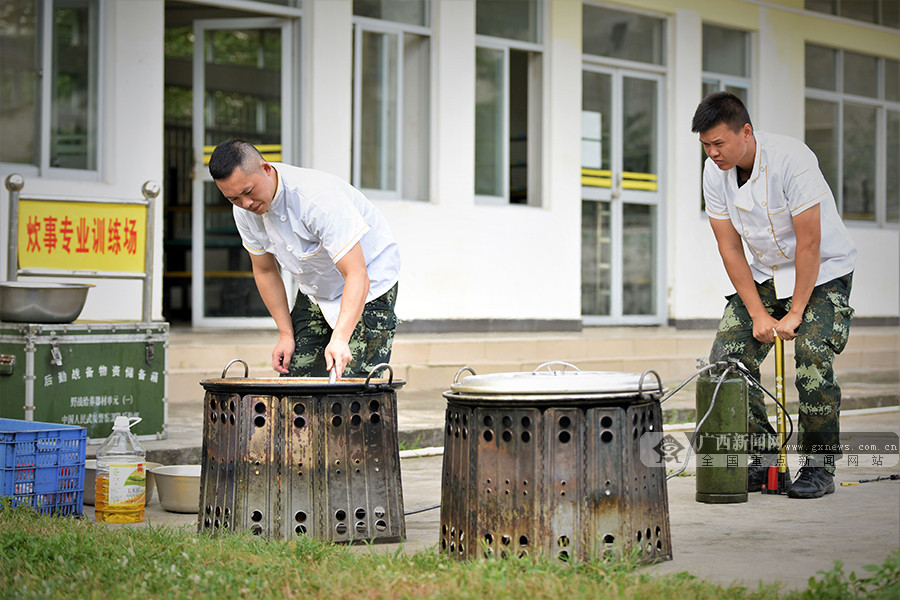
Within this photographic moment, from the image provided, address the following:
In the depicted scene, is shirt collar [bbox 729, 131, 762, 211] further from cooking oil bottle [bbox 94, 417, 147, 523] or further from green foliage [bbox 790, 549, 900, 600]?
cooking oil bottle [bbox 94, 417, 147, 523]

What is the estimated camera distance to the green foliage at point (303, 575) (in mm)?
3428

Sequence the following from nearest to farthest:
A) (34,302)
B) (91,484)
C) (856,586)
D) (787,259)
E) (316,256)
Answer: (856,586), (316,256), (787,259), (91,484), (34,302)

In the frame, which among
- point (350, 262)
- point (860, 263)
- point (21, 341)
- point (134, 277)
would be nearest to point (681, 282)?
point (860, 263)

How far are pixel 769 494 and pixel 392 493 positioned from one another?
210 centimetres

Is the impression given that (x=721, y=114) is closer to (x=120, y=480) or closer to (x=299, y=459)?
(x=299, y=459)

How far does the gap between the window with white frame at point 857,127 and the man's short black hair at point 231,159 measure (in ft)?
45.1

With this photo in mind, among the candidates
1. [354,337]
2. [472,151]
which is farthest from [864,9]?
[354,337]

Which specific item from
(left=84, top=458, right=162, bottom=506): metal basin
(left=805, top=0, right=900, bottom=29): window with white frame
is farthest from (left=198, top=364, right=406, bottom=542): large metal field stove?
(left=805, top=0, right=900, bottom=29): window with white frame

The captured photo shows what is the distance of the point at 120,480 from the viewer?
526 centimetres

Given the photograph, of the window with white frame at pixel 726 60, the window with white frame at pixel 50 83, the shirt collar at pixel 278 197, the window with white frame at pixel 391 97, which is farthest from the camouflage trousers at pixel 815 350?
the window with white frame at pixel 726 60

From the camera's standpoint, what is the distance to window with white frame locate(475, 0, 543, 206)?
42.8 ft

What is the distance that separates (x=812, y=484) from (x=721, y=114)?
185cm

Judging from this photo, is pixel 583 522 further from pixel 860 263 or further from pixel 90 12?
pixel 860 263

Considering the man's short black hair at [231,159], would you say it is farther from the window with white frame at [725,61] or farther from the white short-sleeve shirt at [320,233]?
the window with white frame at [725,61]
